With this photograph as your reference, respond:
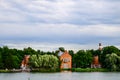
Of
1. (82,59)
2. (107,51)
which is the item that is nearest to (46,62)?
(82,59)

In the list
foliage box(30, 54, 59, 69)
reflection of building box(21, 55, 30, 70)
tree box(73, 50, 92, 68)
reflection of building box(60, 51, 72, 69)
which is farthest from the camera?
reflection of building box(60, 51, 72, 69)

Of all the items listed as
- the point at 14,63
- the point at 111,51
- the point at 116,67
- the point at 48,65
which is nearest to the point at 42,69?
the point at 48,65

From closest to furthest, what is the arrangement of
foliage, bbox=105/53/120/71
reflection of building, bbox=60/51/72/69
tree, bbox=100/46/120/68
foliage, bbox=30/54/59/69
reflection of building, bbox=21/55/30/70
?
foliage, bbox=30/54/59/69, foliage, bbox=105/53/120/71, reflection of building, bbox=21/55/30/70, tree, bbox=100/46/120/68, reflection of building, bbox=60/51/72/69

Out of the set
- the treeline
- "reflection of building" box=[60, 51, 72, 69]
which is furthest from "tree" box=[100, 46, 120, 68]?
"reflection of building" box=[60, 51, 72, 69]

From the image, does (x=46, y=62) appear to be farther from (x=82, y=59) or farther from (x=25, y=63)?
(x=25, y=63)

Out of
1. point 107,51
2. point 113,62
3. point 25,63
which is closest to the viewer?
point 113,62

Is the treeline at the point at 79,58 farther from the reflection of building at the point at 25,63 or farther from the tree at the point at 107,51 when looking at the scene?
the reflection of building at the point at 25,63

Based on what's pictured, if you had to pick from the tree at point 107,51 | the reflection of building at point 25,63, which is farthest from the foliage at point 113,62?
the reflection of building at point 25,63

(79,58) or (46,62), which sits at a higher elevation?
(79,58)

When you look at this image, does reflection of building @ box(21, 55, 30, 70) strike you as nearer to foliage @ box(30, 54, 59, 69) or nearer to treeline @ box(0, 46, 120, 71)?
treeline @ box(0, 46, 120, 71)

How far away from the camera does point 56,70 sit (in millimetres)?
92750

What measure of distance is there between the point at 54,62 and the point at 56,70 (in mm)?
3037

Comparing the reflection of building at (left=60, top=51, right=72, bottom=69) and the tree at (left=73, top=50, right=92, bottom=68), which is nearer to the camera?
the tree at (left=73, top=50, right=92, bottom=68)

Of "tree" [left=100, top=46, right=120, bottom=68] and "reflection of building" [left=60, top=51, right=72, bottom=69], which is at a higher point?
"tree" [left=100, top=46, right=120, bottom=68]
